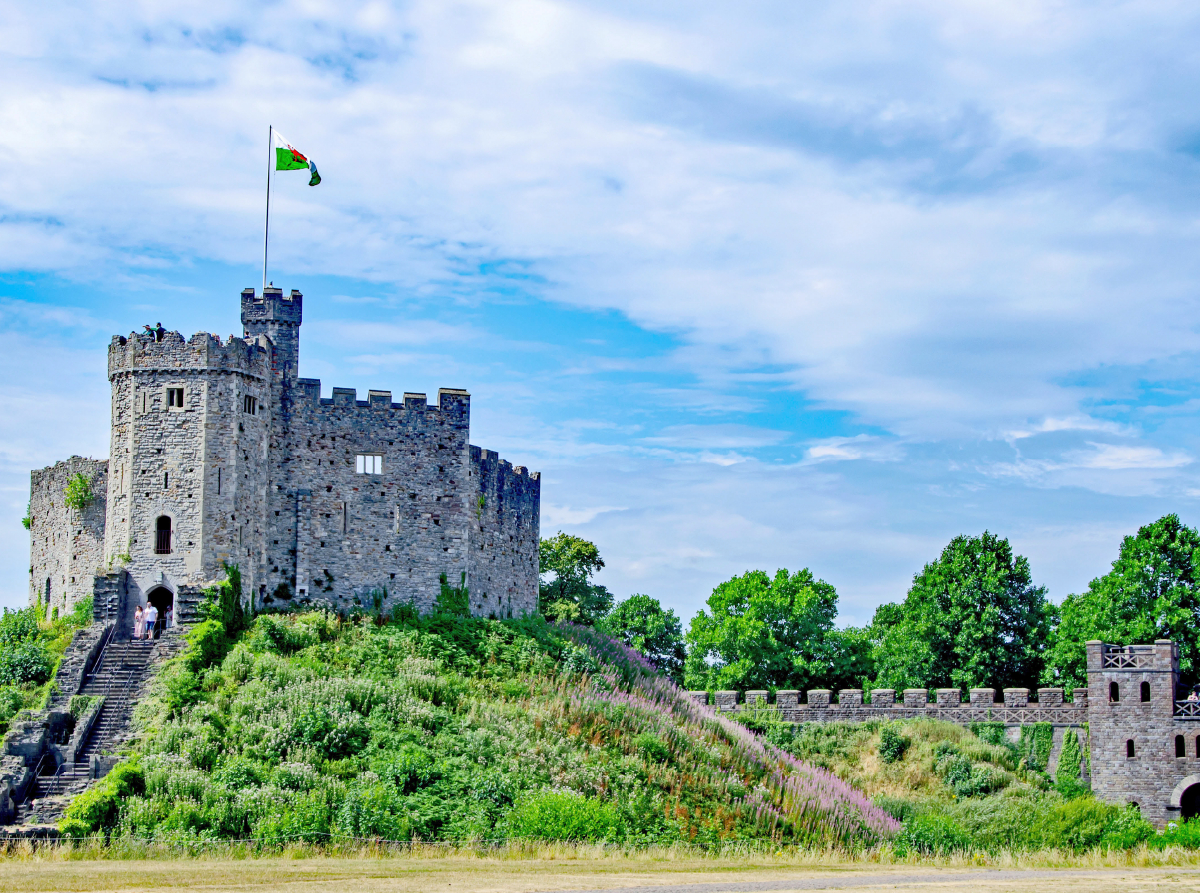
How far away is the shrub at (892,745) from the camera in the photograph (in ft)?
162

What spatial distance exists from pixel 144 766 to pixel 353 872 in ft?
33.2

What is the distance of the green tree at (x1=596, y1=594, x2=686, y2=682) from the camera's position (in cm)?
6619

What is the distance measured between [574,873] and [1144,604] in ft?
113

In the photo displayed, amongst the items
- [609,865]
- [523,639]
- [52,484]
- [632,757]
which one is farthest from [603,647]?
[609,865]

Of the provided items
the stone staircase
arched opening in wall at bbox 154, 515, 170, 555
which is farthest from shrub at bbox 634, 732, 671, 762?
arched opening in wall at bbox 154, 515, 170, 555

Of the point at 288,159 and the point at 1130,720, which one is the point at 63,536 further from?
the point at 1130,720

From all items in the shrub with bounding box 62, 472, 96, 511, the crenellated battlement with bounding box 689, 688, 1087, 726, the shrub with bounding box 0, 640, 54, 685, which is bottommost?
the crenellated battlement with bounding box 689, 688, 1087, 726

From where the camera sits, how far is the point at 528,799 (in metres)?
31.6

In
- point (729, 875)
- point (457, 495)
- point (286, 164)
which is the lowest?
point (729, 875)

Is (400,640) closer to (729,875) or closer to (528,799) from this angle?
(528,799)

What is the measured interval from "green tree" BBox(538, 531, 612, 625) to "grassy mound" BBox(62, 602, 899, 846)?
61.4 feet

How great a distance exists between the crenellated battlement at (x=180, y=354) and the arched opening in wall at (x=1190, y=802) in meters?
31.8

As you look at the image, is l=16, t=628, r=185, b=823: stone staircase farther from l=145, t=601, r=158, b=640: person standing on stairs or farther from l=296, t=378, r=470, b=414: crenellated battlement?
l=296, t=378, r=470, b=414: crenellated battlement

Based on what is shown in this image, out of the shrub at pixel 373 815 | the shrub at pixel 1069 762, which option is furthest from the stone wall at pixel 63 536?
the shrub at pixel 1069 762
